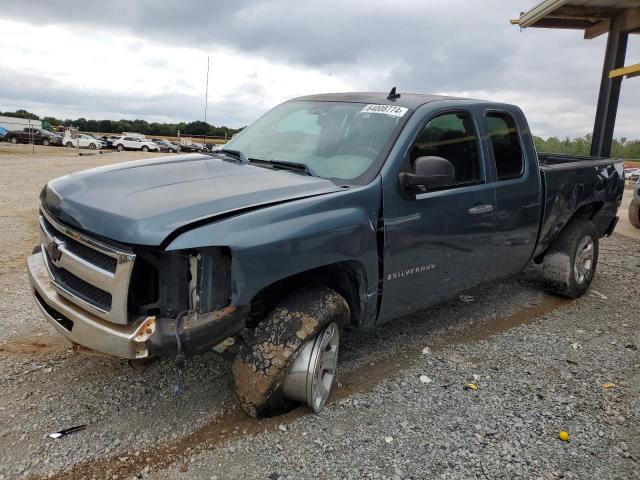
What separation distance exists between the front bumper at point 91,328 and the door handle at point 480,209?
2.43m

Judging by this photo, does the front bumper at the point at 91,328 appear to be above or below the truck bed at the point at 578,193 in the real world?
below

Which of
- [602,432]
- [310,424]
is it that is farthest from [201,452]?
[602,432]

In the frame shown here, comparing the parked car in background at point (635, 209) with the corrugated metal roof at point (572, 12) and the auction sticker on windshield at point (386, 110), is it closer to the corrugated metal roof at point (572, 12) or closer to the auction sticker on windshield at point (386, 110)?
the corrugated metal roof at point (572, 12)

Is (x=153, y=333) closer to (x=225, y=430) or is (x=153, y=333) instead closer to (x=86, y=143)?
(x=225, y=430)

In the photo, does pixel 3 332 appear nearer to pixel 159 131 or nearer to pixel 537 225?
pixel 537 225

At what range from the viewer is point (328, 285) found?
3.32 metres

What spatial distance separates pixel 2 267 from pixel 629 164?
4848 cm

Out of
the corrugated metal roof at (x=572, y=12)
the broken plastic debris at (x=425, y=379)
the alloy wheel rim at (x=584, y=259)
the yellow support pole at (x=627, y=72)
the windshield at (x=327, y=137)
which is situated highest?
the corrugated metal roof at (x=572, y=12)

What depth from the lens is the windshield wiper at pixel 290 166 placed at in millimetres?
3475

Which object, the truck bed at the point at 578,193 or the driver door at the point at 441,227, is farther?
the truck bed at the point at 578,193

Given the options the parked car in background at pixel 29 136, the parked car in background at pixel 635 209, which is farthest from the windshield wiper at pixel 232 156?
the parked car in background at pixel 29 136

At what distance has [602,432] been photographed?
3.12 meters

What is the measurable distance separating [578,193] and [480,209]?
187cm

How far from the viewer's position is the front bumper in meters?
2.51
